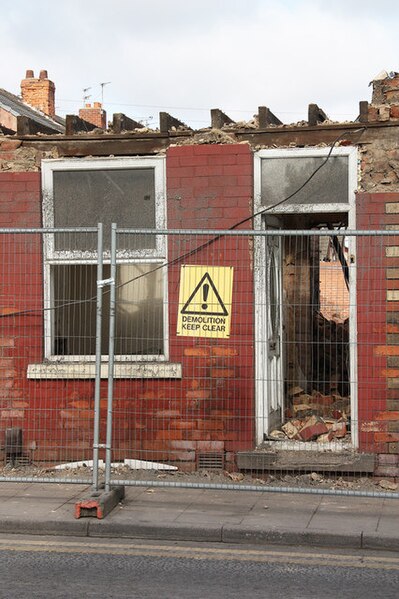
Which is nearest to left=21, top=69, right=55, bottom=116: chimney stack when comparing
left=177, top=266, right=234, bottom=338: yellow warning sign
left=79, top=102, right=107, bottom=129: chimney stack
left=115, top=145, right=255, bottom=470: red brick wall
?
left=79, top=102, right=107, bottom=129: chimney stack

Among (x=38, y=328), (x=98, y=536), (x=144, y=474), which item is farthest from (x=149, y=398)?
(x=98, y=536)

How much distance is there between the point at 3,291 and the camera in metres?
10.2

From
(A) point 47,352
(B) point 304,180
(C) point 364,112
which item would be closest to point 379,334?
(B) point 304,180

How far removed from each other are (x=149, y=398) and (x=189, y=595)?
3.84m

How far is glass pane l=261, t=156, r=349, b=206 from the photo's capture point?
9711 mm

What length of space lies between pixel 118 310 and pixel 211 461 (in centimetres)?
187

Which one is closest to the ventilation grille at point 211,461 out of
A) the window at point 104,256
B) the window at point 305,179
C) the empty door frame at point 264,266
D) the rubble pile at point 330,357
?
the empty door frame at point 264,266

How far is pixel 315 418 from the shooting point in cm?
1023

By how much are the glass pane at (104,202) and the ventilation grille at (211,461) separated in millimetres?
2240

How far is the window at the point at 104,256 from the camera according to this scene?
398 inches

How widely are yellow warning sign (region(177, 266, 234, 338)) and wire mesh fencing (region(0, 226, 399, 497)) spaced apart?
2.72 feet

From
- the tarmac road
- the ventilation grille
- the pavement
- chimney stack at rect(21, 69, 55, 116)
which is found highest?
chimney stack at rect(21, 69, 55, 116)

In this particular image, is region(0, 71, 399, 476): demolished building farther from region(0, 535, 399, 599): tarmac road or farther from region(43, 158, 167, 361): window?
region(0, 535, 399, 599): tarmac road

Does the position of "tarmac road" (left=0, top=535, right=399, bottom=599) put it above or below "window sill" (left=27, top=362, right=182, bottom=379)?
below
